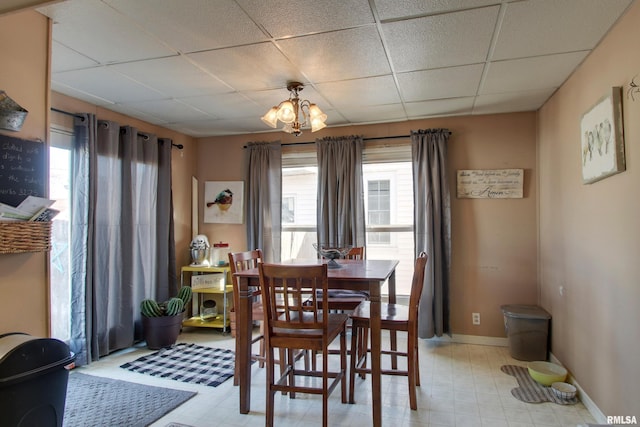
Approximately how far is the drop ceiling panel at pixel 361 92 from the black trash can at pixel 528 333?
2.22 meters

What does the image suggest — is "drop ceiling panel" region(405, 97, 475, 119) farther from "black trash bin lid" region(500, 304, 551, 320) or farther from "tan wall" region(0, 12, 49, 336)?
"tan wall" region(0, 12, 49, 336)

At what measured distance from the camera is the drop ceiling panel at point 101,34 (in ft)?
6.54

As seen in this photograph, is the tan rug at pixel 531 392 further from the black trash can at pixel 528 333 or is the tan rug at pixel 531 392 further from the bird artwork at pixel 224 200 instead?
the bird artwork at pixel 224 200

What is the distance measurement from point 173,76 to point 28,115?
111 cm

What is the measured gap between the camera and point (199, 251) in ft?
14.8

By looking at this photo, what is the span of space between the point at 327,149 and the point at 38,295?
9.89 feet

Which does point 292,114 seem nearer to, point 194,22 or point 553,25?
point 194,22

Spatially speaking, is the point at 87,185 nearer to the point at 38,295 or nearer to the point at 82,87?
the point at 82,87

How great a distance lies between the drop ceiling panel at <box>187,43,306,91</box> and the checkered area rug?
91.2 inches

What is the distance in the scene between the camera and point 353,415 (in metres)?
2.48

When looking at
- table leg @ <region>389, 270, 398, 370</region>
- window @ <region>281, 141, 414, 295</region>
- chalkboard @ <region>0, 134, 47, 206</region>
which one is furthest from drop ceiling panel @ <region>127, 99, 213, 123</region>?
table leg @ <region>389, 270, 398, 370</region>

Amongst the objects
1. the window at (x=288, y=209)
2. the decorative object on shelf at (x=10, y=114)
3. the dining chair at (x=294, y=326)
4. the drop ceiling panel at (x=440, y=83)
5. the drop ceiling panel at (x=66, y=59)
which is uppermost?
the drop ceiling panel at (x=440, y=83)

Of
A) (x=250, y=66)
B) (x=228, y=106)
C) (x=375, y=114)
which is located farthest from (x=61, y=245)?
(x=375, y=114)

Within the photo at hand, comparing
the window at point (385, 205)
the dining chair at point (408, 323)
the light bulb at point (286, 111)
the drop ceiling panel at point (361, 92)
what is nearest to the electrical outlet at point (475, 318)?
the window at point (385, 205)
